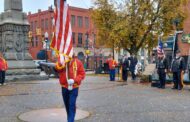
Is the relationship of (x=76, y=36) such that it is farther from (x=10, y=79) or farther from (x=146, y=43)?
(x=10, y=79)

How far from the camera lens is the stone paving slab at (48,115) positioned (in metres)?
9.05

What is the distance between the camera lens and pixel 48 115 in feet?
31.5

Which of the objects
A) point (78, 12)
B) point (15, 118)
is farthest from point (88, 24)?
point (15, 118)

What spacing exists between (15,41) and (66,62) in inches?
581

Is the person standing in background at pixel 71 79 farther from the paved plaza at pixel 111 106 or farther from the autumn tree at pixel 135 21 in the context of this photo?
the autumn tree at pixel 135 21

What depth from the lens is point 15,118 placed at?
9.18 meters

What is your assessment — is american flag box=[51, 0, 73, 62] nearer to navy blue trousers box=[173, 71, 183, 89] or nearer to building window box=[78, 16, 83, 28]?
navy blue trousers box=[173, 71, 183, 89]

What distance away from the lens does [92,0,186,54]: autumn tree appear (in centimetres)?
2967

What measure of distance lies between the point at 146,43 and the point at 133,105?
21.3 metres

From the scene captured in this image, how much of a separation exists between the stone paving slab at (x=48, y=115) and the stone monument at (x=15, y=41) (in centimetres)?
1151

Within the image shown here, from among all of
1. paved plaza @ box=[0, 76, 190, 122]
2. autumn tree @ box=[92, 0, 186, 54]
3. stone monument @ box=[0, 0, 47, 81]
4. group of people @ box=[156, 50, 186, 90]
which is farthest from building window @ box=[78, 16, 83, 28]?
paved plaza @ box=[0, 76, 190, 122]

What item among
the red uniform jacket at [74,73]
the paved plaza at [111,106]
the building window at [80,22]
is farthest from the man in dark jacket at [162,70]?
the building window at [80,22]

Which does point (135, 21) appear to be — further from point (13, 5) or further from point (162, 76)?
point (162, 76)

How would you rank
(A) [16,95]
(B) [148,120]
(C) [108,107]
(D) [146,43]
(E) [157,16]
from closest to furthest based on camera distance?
(B) [148,120] → (C) [108,107] → (A) [16,95] → (E) [157,16] → (D) [146,43]
